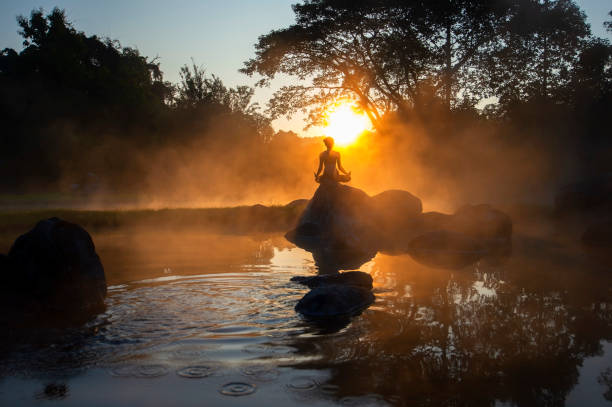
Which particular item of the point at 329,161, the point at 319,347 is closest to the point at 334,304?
the point at 319,347

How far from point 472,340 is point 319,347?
Result: 1404 millimetres

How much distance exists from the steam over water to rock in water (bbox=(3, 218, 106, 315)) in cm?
38

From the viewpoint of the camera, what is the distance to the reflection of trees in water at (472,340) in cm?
362

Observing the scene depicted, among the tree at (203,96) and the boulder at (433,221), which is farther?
the tree at (203,96)

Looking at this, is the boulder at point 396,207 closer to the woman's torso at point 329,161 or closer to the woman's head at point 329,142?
the woman's torso at point 329,161

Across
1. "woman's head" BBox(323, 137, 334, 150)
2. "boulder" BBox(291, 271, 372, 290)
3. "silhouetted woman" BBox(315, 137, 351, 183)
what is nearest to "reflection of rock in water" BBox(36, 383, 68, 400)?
"boulder" BBox(291, 271, 372, 290)

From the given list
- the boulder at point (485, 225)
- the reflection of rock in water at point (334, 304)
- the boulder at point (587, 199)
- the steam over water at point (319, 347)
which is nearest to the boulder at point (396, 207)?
the boulder at point (485, 225)

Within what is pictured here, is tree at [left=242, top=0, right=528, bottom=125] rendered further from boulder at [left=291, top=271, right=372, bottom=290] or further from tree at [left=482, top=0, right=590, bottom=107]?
boulder at [left=291, top=271, right=372, bottom=290]

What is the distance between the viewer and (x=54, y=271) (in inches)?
241

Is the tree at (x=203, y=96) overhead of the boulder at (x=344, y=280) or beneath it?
overhead

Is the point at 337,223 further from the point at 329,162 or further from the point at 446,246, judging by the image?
the point at 446,246

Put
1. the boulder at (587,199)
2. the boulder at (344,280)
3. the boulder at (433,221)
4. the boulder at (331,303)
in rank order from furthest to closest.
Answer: the boulder at (587,199) < the boulder at (433,221) < the boulder at (344,280) < the boulder at (331,303)

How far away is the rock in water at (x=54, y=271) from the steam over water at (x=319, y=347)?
378 millimetres

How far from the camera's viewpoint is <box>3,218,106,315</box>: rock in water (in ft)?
19.6
